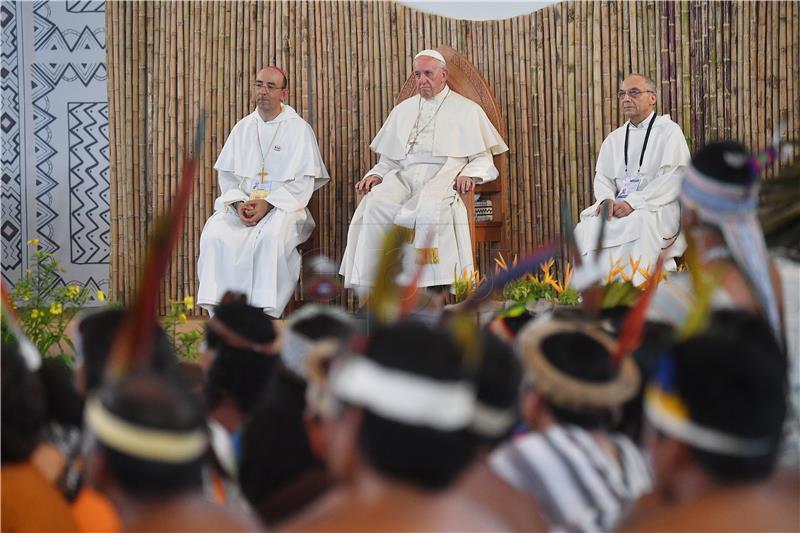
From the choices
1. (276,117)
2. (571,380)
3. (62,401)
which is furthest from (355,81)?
(571,380)

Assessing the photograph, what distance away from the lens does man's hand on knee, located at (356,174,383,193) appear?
5.94m

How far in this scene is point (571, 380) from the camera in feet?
5.22

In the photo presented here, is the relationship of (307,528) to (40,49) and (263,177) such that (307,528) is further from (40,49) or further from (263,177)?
(40,49)

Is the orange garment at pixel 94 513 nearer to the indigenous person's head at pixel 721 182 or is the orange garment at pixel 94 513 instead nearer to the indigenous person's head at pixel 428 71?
the indigenous person's head at pixel 721 182

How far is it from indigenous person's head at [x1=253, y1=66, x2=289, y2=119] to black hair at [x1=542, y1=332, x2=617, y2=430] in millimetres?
4867

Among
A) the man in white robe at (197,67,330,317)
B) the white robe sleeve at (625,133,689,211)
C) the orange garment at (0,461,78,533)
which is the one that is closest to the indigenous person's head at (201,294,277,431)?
the orange garment at (0,461,78,533)

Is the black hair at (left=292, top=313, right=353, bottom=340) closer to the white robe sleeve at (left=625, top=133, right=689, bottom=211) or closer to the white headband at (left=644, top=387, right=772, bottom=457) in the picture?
the white headband at (left=644, top=387, right=772, bottom=457)

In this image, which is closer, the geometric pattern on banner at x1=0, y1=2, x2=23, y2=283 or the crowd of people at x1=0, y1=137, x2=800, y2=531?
the crowd of people at x1=0, y1=137, x2=800, y2=531

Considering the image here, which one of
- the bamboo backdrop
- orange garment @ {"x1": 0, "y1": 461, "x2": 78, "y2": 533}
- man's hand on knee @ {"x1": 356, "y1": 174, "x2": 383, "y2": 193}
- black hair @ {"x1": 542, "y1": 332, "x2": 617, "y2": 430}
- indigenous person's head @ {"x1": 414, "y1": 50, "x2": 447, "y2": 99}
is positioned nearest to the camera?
orange garment @ {"x1": 0, "y1": 461, "x2": 78, "y2": 533}

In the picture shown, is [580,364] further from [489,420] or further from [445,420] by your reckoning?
[445,420]

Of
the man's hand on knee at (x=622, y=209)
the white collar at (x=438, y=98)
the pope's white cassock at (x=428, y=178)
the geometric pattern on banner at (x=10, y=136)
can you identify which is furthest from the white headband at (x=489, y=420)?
the geometric pattern on banner at (x=10, y=136)

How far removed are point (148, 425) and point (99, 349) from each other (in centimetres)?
55

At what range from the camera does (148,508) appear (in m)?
1.29

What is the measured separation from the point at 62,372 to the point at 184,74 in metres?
5.38
